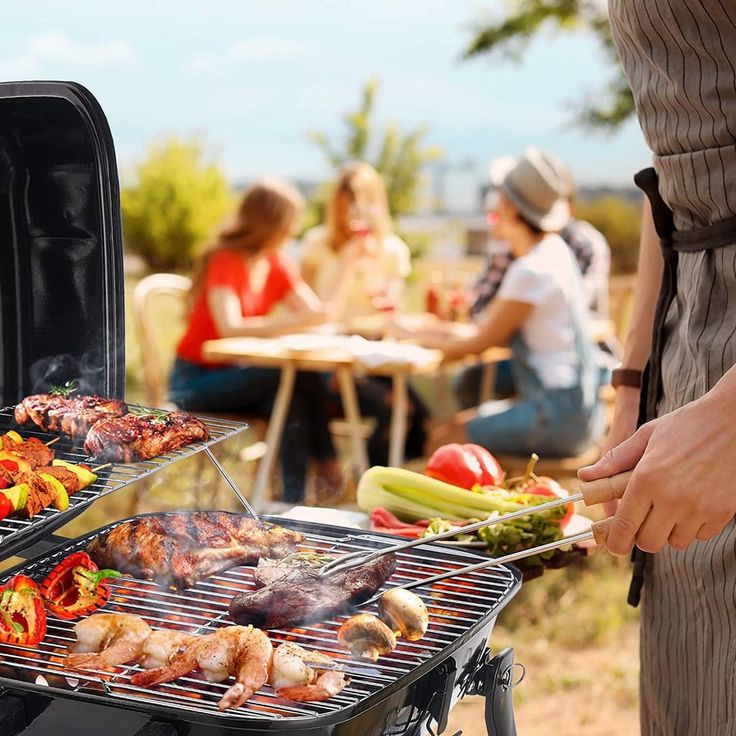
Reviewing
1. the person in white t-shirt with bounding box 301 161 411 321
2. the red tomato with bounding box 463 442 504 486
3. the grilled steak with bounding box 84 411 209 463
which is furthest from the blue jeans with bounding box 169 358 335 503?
the grilled steak with bounding box 84 411 209 463

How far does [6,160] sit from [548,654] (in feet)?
10.5

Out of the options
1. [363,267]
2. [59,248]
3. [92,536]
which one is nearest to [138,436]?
[92,536]

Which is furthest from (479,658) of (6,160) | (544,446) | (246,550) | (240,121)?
(240,121)

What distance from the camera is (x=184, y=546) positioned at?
4.83 feet

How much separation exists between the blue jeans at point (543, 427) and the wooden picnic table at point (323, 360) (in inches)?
18.3

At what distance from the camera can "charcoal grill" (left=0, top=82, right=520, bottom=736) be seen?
112 centimetres

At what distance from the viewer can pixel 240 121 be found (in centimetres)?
1334

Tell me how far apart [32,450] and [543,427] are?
3.30 metres

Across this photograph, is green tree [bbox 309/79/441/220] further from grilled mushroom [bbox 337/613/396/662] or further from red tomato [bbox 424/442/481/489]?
grilled mushroom [bbox 337/613/396/662]

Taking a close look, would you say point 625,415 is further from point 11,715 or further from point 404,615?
point 11,715

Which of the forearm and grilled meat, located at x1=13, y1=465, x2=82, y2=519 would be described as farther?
the forearm

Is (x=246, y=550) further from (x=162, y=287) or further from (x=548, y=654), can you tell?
(x=162, y=287)

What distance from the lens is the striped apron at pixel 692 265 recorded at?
4.74 ft

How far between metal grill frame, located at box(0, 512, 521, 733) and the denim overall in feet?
9.56
